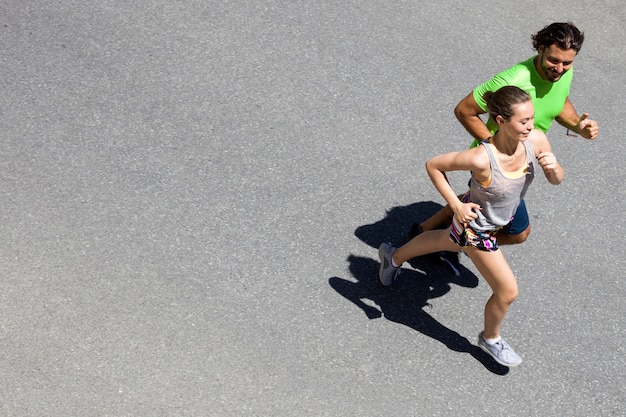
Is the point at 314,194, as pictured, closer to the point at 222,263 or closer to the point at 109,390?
the point at 222,263

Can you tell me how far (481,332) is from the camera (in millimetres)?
5469

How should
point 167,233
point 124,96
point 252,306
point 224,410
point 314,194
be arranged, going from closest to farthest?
1. point 224,410
2. point 252,306
3. point 167,233
4. point 314,194
5. point 124,96

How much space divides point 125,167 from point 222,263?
3.76 feet

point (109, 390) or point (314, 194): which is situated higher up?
point (314, 194)

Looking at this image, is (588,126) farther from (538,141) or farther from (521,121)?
(521,121)

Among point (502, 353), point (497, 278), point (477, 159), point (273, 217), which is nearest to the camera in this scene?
point (477, 159)

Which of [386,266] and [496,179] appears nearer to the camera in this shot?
[496,179]

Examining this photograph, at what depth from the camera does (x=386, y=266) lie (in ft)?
18.6

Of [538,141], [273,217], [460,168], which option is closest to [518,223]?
[538,141]

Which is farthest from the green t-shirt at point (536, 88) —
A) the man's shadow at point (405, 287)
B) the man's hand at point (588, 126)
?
the man's shadow at point (405, 287)

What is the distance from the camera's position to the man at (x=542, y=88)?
4988 mm

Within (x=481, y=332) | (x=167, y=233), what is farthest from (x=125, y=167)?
(x=481, y=332)

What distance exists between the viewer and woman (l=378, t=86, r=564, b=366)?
468cm

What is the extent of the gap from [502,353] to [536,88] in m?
1.54
